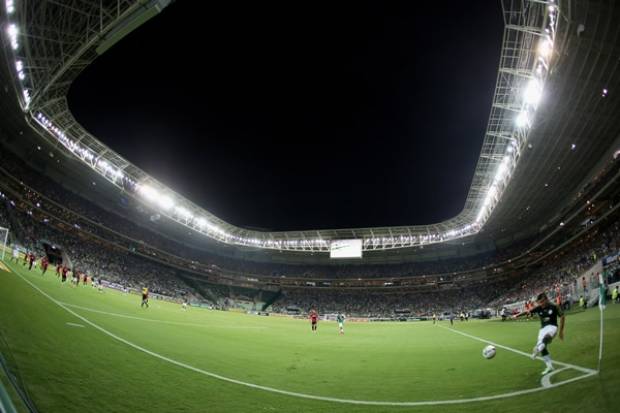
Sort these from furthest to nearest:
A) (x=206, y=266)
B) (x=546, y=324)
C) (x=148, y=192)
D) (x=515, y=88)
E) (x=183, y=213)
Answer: (x=206, y=266), (x=183, y=213), (x=148, y=192), (x=515, y=88), (x=546, y=324)

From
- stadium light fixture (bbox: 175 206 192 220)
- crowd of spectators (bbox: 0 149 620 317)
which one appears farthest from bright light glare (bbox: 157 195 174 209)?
crowd of spectators (bbox: 0 149 620 317)

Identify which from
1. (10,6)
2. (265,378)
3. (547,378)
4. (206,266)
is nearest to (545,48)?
(547,378)

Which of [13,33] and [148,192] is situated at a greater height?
[13,33]

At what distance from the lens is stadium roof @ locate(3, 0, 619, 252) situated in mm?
20688

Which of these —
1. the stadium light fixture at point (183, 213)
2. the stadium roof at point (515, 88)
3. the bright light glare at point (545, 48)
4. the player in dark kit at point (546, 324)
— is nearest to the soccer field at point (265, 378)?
the player in dark kit at point (546, 324)

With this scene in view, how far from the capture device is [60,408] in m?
3.96

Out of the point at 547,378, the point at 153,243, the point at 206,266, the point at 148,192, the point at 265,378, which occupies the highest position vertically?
the point at 148,192

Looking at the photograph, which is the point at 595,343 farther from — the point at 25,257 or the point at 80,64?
the point at 25,257

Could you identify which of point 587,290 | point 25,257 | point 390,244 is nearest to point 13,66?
point 25,257

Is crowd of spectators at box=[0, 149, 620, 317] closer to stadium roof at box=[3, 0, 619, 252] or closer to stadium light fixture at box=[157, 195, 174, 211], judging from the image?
stadium roof at box=[3, 0, 619, 252]

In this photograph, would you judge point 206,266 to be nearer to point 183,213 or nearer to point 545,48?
point 183,213

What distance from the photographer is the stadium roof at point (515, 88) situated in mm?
20688

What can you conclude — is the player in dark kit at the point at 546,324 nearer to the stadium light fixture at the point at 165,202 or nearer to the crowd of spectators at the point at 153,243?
the stadium light fixture at the point at 165,202

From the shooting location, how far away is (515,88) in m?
26.9
